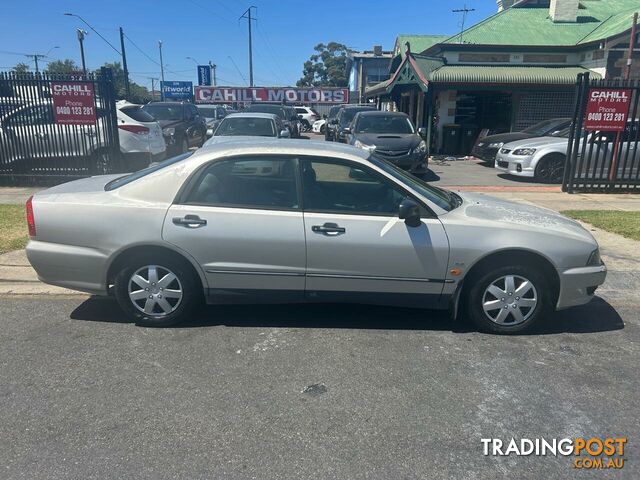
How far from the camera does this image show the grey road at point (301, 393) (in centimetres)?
273

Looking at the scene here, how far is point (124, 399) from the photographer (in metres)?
3.28

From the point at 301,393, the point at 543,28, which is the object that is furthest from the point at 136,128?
the point at 543,28

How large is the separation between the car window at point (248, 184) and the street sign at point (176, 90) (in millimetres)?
53927

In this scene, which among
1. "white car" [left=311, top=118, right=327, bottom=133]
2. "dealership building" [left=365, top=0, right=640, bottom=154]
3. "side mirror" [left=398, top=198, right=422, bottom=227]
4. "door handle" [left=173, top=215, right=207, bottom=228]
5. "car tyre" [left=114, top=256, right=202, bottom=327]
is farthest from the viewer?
"white car" [left=311, top=118, right=327, bottom=133]

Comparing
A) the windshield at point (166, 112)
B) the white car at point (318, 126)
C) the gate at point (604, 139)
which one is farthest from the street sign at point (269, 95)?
the gate at point (604, 139)

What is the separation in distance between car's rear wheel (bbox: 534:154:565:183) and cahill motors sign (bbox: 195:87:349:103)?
35.4 m

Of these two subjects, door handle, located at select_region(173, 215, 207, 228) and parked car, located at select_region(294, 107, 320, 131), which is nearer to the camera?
door handle, located at select_region(173, 215, 207, 228)

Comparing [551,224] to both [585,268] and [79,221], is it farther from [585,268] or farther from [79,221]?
[79,221]

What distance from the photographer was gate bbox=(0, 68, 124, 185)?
10.3 metres

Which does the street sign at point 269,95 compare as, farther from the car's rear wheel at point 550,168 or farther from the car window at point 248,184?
the car window at point 248,184

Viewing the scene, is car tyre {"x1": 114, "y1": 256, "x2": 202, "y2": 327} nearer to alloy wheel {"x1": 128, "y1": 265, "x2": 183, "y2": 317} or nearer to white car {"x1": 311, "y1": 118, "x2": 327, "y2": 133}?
alloy wheel {"x1": 128, "y1": 265, "x2": 183, "y2": 317}

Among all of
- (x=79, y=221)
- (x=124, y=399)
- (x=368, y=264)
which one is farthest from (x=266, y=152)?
(x=124, y=399)

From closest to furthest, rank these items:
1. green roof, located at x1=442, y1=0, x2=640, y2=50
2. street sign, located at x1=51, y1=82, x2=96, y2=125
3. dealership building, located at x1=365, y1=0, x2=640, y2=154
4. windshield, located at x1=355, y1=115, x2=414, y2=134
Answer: street sign, located at x1=51, y1=82, x2=96, y2=125 → windshield, located at x1=355, y1=115, x2=414, y2=134 → dealership building, located at x1=365, y1=0, x2=640, y2=154 → green roof, located at x1=442, y1=0, x2=640, y2=50

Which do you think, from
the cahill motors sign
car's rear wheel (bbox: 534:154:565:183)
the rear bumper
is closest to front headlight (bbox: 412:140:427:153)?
car's rear wheel (bbox: 534:154:565:183)
